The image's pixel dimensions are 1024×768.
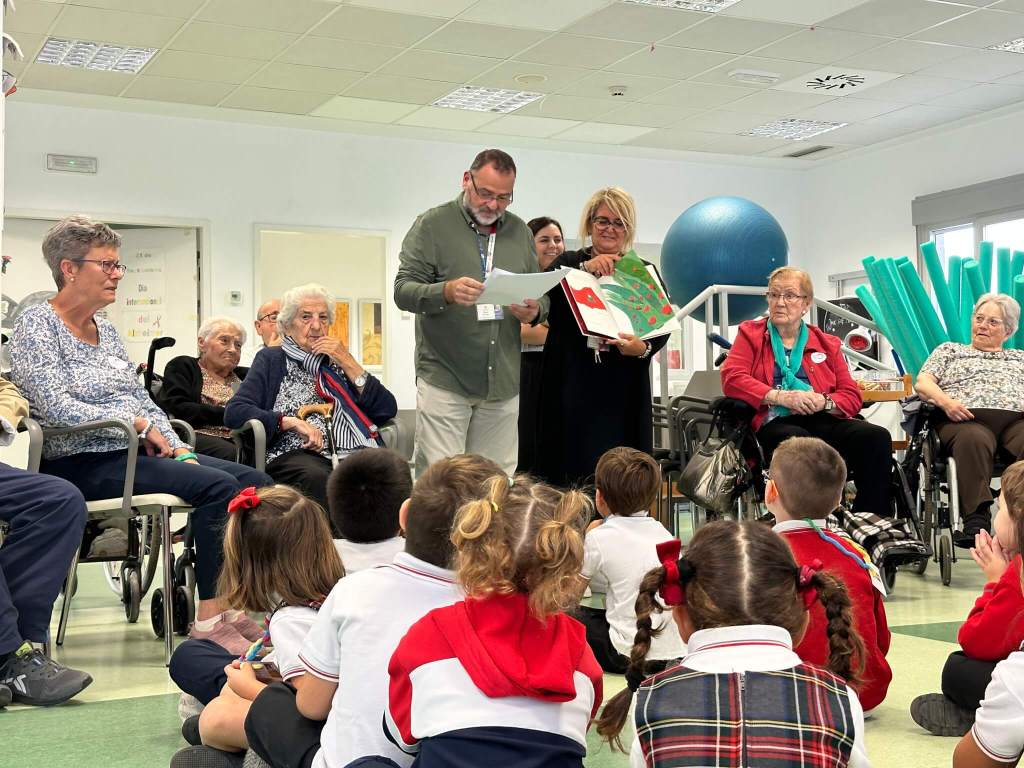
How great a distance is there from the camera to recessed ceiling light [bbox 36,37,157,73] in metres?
7.15

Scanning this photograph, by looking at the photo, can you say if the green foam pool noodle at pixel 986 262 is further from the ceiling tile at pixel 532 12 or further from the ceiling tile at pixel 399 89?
the ceiling tile at pixel 399 89

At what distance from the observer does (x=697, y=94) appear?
27.8 ft

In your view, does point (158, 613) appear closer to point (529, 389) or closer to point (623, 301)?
point (529, 389)

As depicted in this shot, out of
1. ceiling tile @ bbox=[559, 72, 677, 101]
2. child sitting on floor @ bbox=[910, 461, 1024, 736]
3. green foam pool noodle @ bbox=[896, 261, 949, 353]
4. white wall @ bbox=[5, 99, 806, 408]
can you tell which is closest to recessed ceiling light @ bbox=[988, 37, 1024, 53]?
A: green foam pool noodle @ bbox=[896, 261, 949, 353]

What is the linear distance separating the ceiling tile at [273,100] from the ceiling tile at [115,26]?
1.18m

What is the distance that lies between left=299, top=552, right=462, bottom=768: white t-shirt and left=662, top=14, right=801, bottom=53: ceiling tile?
19.1ft

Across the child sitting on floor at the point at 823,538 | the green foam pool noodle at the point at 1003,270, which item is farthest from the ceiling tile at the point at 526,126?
the child sitting on floor at the point at 823,538

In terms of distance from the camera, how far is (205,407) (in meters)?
4.29

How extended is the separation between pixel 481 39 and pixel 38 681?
5342mm

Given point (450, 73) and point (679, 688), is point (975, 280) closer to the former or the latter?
point (450, 73)

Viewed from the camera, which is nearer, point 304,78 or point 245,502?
point 245,502

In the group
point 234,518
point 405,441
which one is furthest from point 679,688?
point 405,441

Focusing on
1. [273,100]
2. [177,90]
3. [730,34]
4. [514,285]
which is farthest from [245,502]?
[273,100]

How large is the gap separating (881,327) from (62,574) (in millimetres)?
4959
